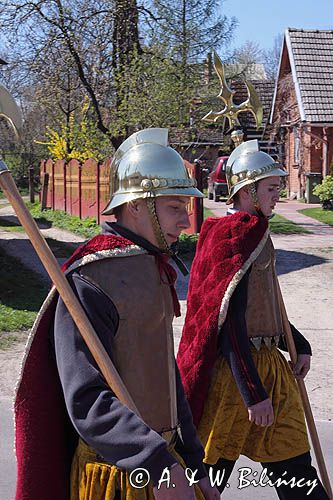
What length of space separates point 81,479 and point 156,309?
0.52 meters

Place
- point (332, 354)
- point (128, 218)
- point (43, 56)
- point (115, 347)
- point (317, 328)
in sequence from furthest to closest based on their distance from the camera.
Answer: point (43, 56) → point (317, 328) → point (332, 354) → point (128, 218) → point (115, 347)

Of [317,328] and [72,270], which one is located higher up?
[72,270]

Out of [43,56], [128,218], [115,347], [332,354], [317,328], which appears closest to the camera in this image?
[115,347]

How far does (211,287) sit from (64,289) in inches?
67.6

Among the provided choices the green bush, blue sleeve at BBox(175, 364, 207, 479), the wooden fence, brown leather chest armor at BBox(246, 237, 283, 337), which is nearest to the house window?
the green bush

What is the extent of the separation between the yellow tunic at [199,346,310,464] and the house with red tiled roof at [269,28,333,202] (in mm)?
22609

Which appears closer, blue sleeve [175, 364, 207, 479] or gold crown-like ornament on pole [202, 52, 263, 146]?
blue sleeve [175, 364, 207, 479]

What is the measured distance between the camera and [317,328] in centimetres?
872

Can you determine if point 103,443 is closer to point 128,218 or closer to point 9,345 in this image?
point 128,218

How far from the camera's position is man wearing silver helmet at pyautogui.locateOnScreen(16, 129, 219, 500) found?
2004 millimetres

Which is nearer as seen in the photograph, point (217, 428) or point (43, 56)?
point (217, 428)

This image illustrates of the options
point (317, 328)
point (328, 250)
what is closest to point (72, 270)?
point (317, 328)

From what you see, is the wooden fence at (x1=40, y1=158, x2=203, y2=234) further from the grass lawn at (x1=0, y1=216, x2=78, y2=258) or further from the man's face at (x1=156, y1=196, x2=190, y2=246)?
the man's face at (x1=156, y1=196, x2=190, y2=246)

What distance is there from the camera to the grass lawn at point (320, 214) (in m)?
20.5
